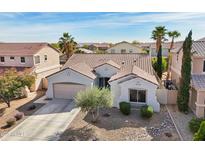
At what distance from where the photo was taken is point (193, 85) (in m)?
22.1

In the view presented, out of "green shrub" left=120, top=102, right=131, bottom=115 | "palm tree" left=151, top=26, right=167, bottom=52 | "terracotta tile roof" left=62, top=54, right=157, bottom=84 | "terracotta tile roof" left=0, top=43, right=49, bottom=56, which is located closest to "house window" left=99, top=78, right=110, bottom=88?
"terracotta tile roof" left=62, top=54, right=157, bottom=84

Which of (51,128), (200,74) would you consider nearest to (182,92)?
(200,74)

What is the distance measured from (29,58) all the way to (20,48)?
3.82m

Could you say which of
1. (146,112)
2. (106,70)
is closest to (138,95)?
(146,112)

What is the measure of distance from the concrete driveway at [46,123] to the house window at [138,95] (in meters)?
6.06

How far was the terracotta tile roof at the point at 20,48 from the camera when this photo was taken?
3316 centimetres

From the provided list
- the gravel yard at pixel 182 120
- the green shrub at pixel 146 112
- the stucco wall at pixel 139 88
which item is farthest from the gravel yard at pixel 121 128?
the stucco wall at pixel 139 88

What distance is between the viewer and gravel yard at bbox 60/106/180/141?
56.6 feet

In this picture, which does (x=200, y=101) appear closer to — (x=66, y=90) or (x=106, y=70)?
(x=106, y=70)

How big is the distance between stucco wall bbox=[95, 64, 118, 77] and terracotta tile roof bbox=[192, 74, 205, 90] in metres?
9.94

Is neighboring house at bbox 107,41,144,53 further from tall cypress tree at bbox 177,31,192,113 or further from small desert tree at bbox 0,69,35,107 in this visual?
small desert tree at bbox 0,69,35,107

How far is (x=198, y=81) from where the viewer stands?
22.4 metres
